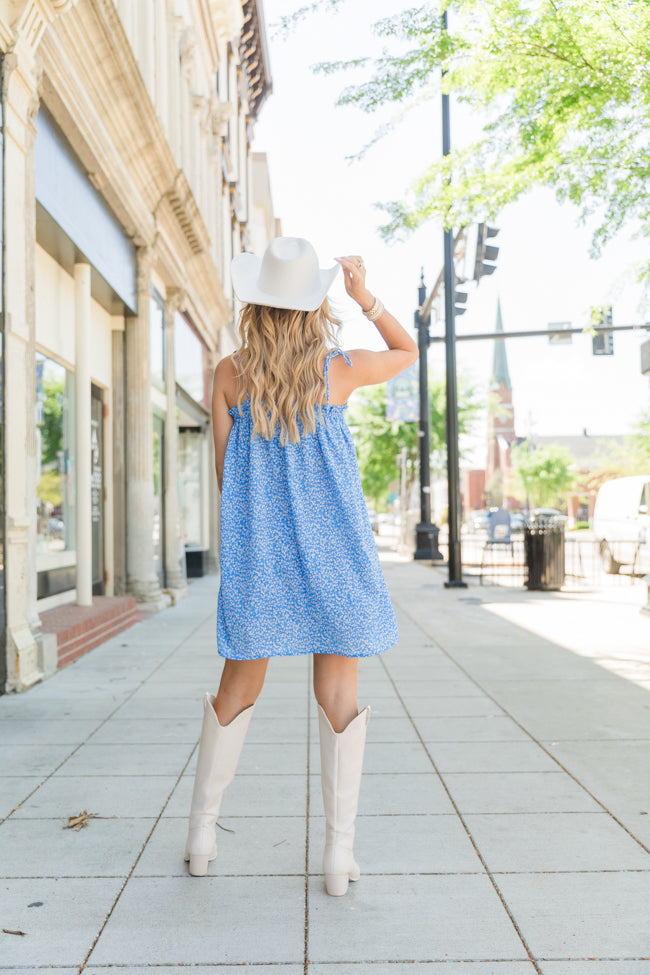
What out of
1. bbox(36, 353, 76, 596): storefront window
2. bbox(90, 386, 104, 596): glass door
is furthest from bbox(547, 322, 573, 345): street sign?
bbox(36, 353, 76, 596): storefront window

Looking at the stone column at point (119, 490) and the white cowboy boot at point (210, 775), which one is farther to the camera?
the stone column at point (119, 490)

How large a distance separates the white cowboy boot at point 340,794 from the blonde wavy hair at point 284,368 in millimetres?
939

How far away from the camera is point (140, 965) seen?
7.85ft

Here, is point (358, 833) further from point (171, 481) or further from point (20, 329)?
point (171, 481)

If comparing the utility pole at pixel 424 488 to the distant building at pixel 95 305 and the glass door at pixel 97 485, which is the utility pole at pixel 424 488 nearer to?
the distant building at pixel 95 305

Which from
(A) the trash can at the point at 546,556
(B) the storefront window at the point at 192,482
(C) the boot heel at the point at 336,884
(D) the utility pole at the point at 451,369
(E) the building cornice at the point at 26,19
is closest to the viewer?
(C) the boot heel at the point at 336,884

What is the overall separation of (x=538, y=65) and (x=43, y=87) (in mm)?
4018

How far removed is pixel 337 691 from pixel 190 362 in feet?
46.1

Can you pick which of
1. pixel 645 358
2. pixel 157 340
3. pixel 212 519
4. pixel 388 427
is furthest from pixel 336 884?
pixel 388 427

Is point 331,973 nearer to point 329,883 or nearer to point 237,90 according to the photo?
point 329,883

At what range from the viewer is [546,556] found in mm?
13656

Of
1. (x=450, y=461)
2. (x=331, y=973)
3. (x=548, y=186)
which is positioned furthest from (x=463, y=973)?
(x=450, y=461)

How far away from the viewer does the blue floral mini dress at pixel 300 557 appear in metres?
2.82

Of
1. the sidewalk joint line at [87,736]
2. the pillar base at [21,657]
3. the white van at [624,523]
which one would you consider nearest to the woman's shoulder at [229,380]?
the sidewalk joint line at [87,736]
